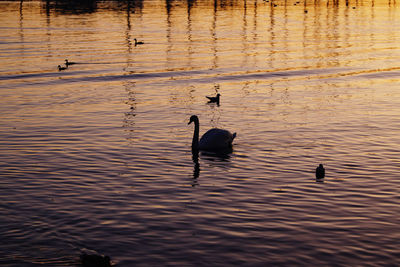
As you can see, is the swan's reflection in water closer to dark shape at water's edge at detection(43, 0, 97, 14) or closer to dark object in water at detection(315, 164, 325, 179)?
dark object in water at detection(315, 164, 325, 179)

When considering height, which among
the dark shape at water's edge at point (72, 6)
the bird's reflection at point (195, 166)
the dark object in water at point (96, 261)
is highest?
the dark shape at water's edge at point (72, 6)

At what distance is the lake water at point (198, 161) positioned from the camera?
15.8m

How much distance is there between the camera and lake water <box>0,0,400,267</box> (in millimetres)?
15836

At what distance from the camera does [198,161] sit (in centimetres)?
2461

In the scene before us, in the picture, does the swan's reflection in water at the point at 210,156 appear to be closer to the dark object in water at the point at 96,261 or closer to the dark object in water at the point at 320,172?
the dark object in water at the point at 320,172

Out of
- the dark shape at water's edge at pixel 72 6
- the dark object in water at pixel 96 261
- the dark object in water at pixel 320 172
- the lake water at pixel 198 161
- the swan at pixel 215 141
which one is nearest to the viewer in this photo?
the dark object in water at pixel 96 261

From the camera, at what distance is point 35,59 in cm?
5672

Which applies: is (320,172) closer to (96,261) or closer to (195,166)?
(195,166)

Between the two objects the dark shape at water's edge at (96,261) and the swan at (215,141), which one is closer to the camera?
the dark shape at water's edge at (96,261)

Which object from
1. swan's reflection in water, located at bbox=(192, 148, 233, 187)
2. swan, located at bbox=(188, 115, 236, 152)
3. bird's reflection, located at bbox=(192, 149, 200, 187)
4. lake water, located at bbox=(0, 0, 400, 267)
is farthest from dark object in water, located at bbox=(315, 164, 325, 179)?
swan, located at bbox=(188, 115, 236, 152)

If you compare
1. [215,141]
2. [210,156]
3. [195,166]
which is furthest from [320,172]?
[215,141]

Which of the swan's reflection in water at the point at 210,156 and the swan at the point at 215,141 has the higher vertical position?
the swan at the point at 215,141

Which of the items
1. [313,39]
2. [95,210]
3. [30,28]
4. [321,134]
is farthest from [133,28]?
[95,210]

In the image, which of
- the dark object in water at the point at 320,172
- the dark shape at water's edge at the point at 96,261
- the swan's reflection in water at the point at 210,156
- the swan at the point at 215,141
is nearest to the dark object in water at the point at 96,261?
the dark shape at water's edge at the point at 96,261
